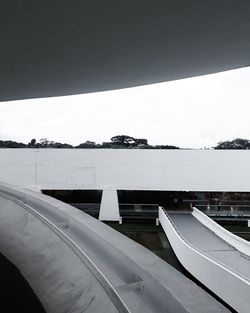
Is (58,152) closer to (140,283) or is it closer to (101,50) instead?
(101,50)

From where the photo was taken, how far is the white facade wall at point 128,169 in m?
15.6

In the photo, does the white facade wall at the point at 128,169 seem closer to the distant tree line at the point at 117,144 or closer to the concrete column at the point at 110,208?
the concrete column at the point at 110,208

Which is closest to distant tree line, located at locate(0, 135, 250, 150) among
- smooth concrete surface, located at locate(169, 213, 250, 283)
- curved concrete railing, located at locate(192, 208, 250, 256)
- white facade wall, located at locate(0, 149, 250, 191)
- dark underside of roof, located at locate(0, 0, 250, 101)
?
white facade wall, located at locate(0, 149, 250, 191)

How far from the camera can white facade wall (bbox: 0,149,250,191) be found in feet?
51.1

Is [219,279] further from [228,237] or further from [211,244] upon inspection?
[228,237]

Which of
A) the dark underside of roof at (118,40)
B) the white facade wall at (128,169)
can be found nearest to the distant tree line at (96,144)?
the white facade wall at (128,169)

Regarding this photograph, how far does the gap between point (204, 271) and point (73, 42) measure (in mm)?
6078

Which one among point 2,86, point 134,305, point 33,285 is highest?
point 2,86

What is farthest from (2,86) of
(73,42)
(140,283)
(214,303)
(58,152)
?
(58,152)

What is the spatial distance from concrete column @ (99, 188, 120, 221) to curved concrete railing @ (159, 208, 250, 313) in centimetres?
742

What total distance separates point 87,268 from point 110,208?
1376cm

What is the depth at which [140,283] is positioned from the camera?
1.66 m

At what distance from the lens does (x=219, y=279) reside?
6285 millimetres

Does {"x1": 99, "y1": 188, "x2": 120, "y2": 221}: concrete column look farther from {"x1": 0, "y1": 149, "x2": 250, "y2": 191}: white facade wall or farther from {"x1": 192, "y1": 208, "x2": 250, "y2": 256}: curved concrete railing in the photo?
{"x1": 192, "y1": 208, "x2": 250, "y2": 256}: curved concrete railing
